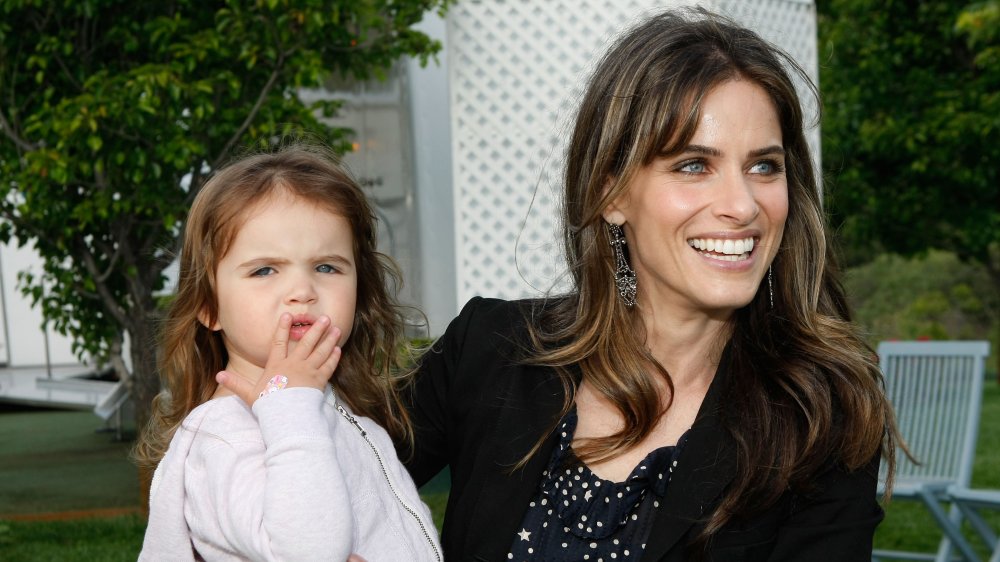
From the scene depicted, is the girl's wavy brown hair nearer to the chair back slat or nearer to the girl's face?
the girl's face

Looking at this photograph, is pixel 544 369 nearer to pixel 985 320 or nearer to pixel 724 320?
pixel 724 320

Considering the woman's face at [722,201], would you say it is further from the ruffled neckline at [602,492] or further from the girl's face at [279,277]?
the girl's face at [279,277]

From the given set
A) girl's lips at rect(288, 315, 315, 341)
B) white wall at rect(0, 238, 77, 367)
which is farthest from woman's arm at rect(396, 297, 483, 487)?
white wall at rect(0, 238, 77, 367)

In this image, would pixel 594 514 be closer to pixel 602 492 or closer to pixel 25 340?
pixel 602 492

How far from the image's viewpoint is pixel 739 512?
2.32 metres

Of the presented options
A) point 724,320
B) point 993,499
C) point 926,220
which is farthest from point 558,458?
point 926,220

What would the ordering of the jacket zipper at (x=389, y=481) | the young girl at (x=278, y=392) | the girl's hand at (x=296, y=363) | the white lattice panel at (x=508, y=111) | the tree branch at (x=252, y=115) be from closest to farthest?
the young girl at (x=278, y=392)
the girl's hand at (x=296, y=363)
the jacket zipper at (x=389, y=481)
the tree branch at (x=252, y=115)
the white lattice panel at (x=508, y=111)

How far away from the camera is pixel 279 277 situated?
2.18m

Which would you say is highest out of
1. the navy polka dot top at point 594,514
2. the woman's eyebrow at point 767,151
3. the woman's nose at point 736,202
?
the woman's eyebrow at point 767,151

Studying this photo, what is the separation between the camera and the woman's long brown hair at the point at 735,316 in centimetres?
235

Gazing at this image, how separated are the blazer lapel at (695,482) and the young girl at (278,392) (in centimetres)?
44

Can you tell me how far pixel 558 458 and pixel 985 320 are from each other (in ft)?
62.9

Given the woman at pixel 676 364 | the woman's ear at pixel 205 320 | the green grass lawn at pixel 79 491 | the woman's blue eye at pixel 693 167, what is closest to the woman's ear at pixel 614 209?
the woman at pixel 676 364

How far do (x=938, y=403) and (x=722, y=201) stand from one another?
3963mm
